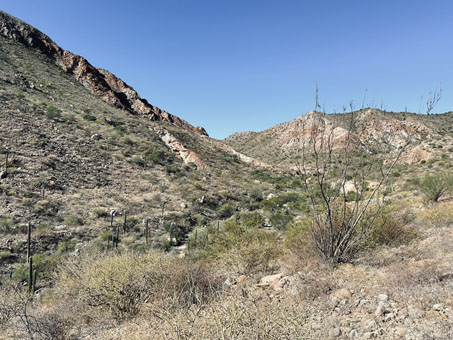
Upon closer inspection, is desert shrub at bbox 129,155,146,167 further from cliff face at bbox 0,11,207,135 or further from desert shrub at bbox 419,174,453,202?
desert shrub at bbox 419,174,453,202

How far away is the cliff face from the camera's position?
42.5 metres

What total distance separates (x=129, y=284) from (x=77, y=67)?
50.5 m

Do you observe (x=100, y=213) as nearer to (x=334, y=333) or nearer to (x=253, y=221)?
(x=253, y=221)

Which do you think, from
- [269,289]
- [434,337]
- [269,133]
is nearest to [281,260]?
[269,289]

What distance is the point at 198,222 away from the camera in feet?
57.8

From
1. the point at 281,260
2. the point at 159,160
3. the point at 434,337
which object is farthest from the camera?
the point at 159,160

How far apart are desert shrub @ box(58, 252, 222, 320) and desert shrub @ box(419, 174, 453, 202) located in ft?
40.3

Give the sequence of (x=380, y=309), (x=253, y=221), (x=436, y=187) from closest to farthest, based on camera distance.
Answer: (x=380, y=309)
(x=436, y=187)
(x=253, y=221)

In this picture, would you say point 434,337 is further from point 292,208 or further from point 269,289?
point 292,208

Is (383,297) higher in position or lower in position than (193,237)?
higher

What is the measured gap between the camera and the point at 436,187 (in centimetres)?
1295

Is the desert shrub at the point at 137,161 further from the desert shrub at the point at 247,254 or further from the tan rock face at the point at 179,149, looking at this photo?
the desert shrub at the point at 247,254

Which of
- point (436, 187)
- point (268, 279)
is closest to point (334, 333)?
point (268, 279)

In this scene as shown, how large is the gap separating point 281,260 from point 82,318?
184 inches
